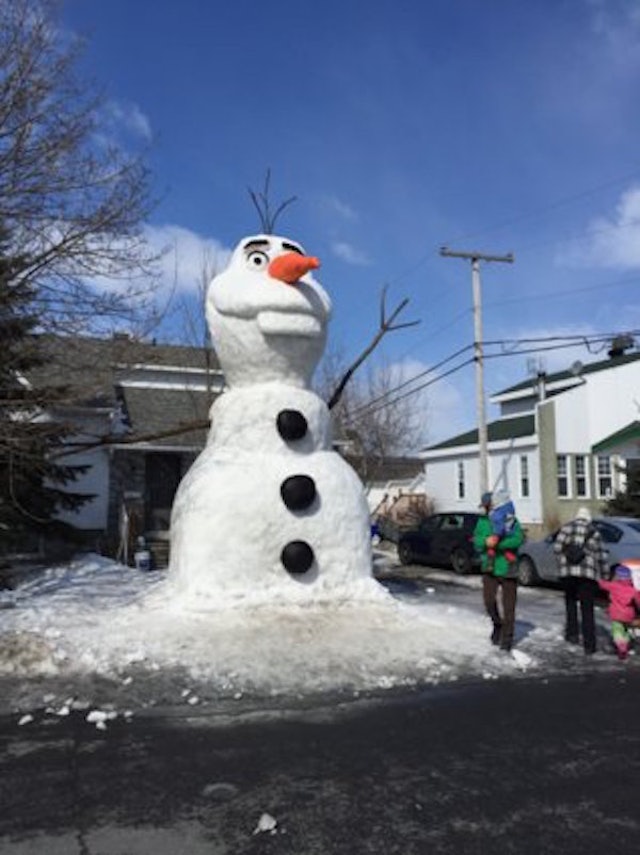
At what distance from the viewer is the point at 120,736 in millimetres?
5668

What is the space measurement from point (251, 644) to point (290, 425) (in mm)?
2795

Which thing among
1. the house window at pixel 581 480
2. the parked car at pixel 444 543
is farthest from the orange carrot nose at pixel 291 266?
the house window at pixel 581 480

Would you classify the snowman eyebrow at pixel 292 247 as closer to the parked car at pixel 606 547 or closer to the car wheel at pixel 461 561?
the parked car at pixel 606 547

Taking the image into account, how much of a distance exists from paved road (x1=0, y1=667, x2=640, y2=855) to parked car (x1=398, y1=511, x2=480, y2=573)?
470 inches

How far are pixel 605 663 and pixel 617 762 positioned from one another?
3.36 meters

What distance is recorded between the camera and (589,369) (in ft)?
107

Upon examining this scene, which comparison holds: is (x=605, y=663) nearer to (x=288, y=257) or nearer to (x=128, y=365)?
(x=288, y=257)

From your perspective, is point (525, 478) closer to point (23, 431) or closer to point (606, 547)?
point (606, 547)

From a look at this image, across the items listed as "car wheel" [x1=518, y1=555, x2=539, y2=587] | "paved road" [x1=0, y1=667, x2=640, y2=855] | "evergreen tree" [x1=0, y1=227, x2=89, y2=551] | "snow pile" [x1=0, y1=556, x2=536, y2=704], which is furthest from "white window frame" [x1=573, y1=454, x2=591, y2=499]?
"paved road" [x1=0, y1=667, x2=640, y2=855]

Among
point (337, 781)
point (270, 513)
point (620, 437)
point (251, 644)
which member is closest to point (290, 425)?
point (270, 513)

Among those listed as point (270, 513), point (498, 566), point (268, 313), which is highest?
point (268, 313)

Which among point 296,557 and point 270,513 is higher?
point 270,513

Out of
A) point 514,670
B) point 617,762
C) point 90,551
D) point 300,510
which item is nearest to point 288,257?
point 300,510

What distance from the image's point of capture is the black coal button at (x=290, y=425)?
31.8ft
